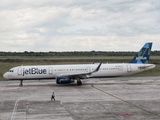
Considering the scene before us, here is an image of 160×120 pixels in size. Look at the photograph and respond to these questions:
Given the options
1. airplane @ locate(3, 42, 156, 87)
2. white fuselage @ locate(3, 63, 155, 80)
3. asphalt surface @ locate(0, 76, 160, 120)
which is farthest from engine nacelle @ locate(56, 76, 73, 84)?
asphalt surface @ locate(0, 76, 160, 120)

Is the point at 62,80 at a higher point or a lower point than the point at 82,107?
higher

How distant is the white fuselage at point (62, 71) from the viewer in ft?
133

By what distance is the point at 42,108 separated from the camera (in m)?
23.3

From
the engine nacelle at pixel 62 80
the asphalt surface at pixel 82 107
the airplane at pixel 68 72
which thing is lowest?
the asphalt surface at pixel 82 107

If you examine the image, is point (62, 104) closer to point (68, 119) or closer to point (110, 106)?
point (110, 106)

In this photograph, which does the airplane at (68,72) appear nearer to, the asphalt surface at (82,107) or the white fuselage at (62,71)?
the white fuselage at (62,71)

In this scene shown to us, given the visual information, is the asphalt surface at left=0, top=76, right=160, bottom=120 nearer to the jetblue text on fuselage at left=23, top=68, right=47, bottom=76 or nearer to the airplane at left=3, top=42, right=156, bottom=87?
the airplane at left=3, top=42, right=156, bottom=87

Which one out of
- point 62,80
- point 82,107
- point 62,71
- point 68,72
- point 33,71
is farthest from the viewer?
point 68,72

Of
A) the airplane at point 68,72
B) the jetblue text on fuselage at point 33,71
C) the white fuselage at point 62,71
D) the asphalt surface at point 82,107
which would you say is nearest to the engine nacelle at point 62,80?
the airplane at point 68,72

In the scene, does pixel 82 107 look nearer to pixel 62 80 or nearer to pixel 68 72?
pixel 62 80

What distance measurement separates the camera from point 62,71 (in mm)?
41312

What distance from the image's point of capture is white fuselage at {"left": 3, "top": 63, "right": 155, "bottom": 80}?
A: 4050 centimetres

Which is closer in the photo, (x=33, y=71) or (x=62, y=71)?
(x=33, y=71)

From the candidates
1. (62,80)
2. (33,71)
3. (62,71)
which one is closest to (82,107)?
(62,80)
